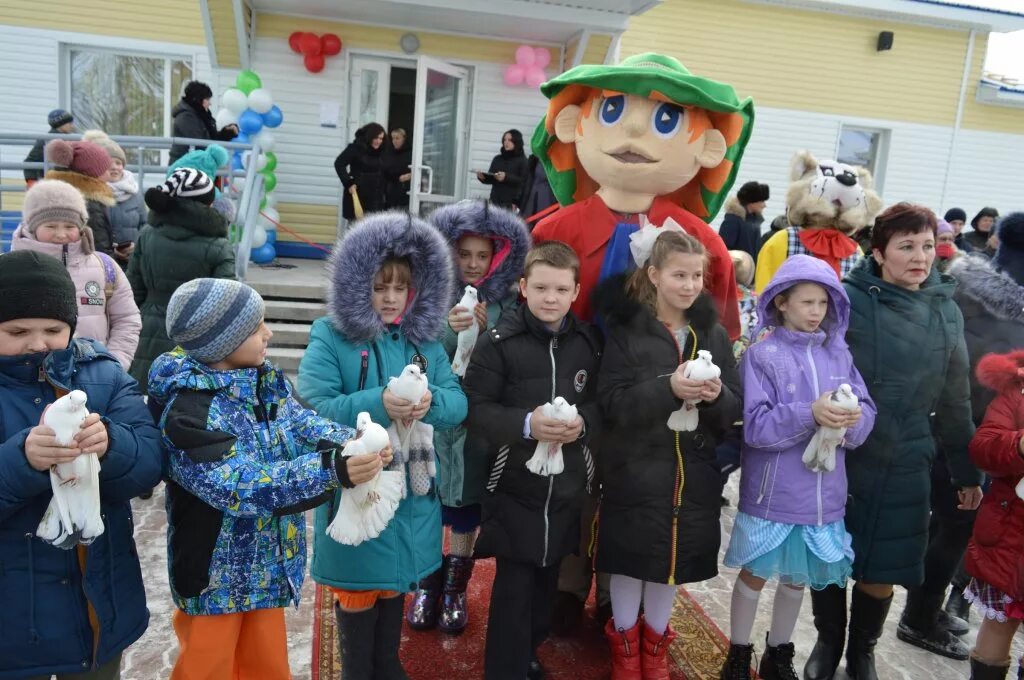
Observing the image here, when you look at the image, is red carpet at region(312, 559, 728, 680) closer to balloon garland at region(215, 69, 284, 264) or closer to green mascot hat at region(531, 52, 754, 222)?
green mascot hat at region(531, 52, 754, 222)

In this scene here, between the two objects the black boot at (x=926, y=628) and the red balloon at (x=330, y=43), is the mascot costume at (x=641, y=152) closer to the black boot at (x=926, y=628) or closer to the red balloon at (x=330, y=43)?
the black boot at (x=926, y=628)

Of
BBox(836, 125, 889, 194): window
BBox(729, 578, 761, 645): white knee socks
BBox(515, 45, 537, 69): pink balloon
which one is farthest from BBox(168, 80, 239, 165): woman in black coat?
BBox(836, 125, 889, 194): window

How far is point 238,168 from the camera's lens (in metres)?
8.55

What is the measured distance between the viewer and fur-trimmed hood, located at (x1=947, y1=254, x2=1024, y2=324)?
2957mm

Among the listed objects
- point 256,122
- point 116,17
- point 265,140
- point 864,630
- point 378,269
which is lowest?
point 864,630

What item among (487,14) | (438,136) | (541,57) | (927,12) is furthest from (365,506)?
(927,12)

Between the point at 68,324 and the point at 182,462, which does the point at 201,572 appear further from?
the point at 68,324

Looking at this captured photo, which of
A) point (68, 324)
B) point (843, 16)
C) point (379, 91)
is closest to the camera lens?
point (68, 324)

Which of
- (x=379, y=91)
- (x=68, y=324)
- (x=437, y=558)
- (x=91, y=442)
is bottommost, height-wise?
(x=437, y=558)

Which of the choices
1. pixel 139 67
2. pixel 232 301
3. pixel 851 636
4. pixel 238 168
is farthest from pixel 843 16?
pixel 232 301

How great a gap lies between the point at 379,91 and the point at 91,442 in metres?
8.44

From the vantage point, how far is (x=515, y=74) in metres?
9.20

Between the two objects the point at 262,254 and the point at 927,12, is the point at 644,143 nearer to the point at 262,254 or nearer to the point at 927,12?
the point at 262,254

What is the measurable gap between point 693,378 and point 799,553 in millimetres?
788
